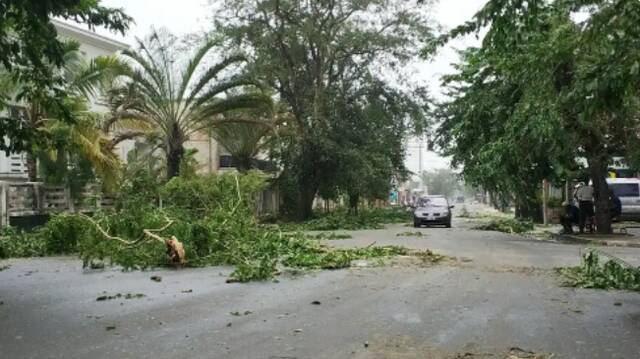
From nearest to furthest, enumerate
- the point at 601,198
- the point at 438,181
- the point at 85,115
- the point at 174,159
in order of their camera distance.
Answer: the point at 85,115
the point at 601,198
the point at 174,159
the point at 438,181

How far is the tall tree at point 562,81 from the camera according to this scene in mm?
7289

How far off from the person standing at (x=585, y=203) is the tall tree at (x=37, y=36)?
1756 centimetres

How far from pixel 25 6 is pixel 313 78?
27.0 meters

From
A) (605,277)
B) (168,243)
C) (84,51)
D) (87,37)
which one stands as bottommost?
(605,277)

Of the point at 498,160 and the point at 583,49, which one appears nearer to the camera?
the point at 583,49

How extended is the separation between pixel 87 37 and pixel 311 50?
11440mm

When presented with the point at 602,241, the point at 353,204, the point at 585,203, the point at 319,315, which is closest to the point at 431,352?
the point at 319,315

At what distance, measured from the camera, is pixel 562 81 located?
62.5ft

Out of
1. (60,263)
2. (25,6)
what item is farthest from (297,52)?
(25,6)

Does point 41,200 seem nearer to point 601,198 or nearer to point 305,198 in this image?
point 305,198

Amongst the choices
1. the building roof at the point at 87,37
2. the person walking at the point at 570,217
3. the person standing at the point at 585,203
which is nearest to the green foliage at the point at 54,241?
the person standing at the point at 585,203

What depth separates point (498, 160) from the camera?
20.1 m

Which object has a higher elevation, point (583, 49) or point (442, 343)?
point (583, 49)

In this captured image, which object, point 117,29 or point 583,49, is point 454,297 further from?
point 117,29
